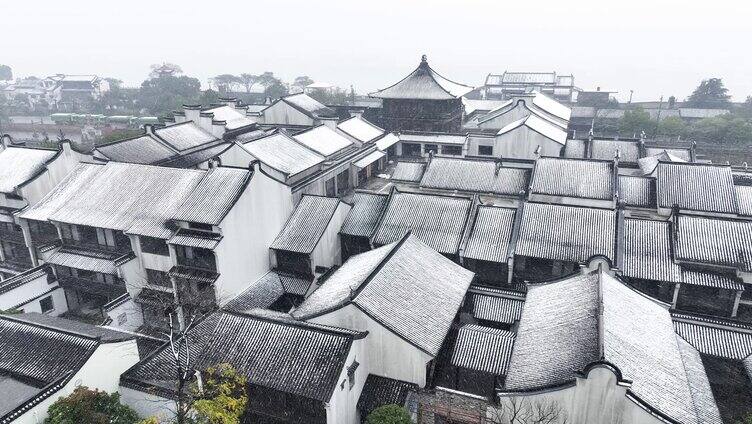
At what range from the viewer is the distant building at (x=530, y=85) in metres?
103

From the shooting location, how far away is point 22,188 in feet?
118

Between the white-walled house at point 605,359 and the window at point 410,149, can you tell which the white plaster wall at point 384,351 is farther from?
the window at point 410,149

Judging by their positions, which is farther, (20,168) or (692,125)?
→ (692,125)

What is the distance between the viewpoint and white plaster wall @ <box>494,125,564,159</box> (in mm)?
51656

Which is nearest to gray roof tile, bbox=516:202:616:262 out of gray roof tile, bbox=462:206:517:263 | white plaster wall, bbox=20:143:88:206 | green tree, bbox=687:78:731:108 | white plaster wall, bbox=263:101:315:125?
gray roof tile, bbox=462:206:517:263

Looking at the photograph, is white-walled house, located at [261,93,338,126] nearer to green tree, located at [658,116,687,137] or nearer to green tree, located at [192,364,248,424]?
green tree, located at [192,364,248,424]

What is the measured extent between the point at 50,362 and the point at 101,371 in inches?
90.9

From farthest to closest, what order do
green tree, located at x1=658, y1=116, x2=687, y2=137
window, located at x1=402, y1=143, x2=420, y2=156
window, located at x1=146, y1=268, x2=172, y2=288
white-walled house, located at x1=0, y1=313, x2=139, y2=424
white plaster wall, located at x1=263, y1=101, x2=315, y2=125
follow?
green tree, located at x1=658, y1=116, x2=687, y2=137
white plaster wall, located at x1=263, y1=101, x2=315, y2=125
window, located at x1=402, y1=143, x2=420, y2=156
window, located at x1=146, y1=268, x2=172, y2=288
white-walled house, located at x1=0, y1=313, x2=139, y2=424

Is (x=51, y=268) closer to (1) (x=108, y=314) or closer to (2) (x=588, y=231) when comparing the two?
(1) (x=108, y=314)

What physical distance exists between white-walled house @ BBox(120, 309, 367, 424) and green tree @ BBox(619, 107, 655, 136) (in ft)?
226

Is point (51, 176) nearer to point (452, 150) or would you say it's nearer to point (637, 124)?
point (452, 150)

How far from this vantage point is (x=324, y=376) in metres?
19.9

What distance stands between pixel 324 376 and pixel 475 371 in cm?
812

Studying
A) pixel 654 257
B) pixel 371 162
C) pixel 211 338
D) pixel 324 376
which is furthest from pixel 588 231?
pixel 371 162
